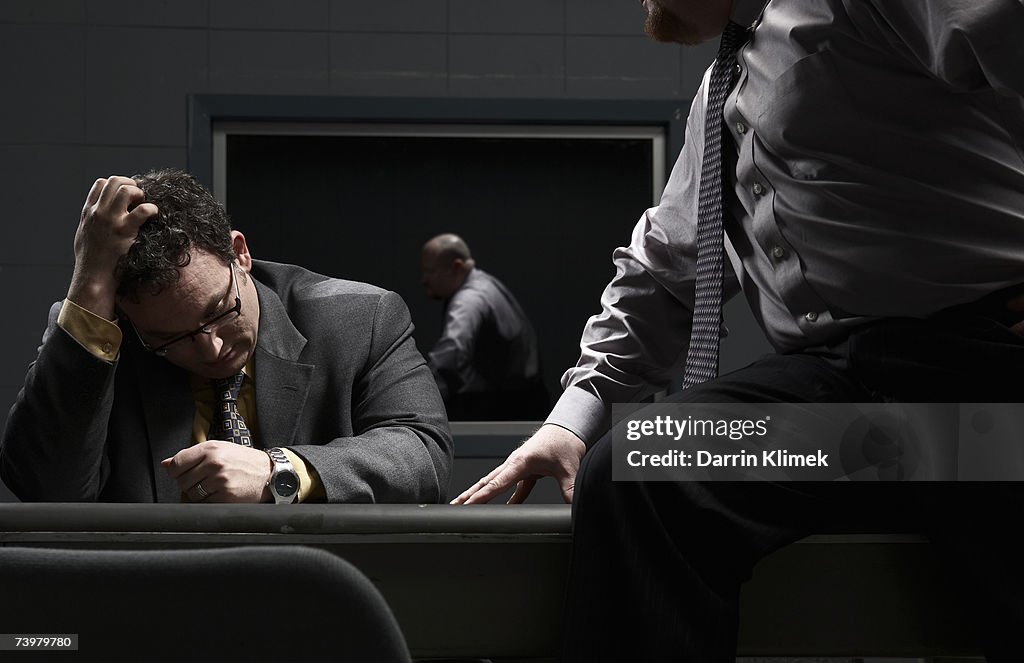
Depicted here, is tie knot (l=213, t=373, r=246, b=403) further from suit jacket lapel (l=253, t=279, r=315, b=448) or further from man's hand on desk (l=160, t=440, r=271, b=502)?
man's hand on desk (l=160, t=440, r=271, b=502)

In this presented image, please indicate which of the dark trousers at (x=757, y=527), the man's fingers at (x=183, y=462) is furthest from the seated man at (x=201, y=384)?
the dark trousers at (x=757, y=527)

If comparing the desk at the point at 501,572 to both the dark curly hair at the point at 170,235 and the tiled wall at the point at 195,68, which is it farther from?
the tiled wall at the point at 195,68

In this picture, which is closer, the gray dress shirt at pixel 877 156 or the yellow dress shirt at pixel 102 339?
the gray dress shirt at pixel 877 156

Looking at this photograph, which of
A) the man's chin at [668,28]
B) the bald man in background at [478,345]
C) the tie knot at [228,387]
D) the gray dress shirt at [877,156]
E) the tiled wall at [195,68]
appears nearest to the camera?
the gray dress shirt at [877,156]

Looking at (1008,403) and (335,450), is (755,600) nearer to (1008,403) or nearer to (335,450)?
(1008,403)

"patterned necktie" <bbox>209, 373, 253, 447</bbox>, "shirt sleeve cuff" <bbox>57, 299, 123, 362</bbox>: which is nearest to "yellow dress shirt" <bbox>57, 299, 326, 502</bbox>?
"shirt sleeve cuff" <bbox>57, 299, 123, 362</bbox>

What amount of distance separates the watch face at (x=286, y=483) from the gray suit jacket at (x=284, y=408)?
35 millimetres

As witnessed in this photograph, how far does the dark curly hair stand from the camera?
4.49 ft

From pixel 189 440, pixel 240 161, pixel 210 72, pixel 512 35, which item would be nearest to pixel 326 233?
pixel 240 161

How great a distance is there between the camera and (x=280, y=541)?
2.55 feet

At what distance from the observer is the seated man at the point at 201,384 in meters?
1.34

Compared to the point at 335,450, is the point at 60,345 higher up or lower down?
higher up

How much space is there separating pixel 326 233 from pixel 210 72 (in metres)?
0.63

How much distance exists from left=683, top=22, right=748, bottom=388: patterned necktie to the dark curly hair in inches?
28.0
